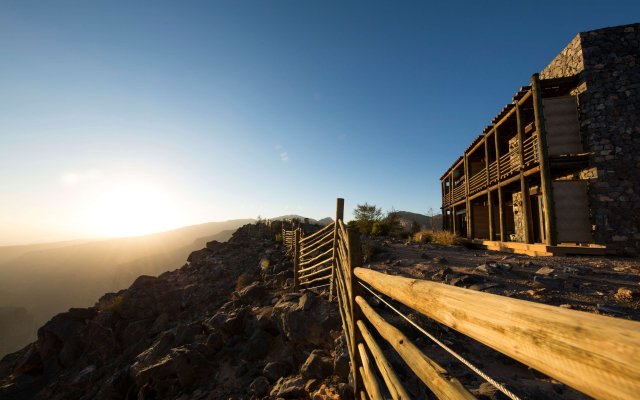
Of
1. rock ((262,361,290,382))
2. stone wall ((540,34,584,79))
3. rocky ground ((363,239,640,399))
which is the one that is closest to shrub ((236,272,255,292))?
rocky ground ((363,239,640,399))

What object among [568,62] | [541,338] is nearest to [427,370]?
[541,338]

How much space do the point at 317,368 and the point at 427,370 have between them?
341 cm

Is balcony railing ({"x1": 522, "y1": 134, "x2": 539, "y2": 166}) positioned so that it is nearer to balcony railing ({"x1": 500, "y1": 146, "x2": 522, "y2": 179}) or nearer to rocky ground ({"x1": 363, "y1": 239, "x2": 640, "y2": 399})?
balcony railing ({"x1": 500, "y1": 146, "x2": 522, "y2": 179})

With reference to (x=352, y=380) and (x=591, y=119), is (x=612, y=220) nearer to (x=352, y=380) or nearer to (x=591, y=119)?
(x=591, y=119)

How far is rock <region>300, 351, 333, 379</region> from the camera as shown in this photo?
4.36 metres

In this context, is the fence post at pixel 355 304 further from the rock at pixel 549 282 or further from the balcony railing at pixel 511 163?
the balcony railing at pixel 511 163

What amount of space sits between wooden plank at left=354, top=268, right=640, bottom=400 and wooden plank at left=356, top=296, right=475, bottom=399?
0.29m

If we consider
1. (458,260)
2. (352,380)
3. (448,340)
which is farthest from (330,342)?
(458,260)

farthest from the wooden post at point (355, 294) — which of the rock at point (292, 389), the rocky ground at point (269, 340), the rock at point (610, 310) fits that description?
the rock at point (610, 310)

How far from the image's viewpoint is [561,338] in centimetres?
75

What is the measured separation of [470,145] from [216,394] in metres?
17.2

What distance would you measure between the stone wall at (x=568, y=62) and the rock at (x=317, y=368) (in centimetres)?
1249

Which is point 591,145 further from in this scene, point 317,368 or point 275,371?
point 275,371

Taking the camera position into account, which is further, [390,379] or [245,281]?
[245,281]
